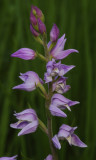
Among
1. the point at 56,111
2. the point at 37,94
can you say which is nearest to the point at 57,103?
the point at 56,111

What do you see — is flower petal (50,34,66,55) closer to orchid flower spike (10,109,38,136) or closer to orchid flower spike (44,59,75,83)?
orchid flower spike (44,59,75,83)

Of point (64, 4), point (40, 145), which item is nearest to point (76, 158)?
point (40, 145)

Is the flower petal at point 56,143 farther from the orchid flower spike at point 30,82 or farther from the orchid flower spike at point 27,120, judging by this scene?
the orchid flower spike at point 30,82

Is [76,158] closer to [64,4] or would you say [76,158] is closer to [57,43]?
[57,43]

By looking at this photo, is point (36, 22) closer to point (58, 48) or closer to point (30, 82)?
point (58, 48)

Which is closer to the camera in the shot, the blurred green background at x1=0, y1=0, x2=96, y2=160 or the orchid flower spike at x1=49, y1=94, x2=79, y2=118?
Result: the orchid flower spike at x1=49, y1=94, x2=79, y2=118

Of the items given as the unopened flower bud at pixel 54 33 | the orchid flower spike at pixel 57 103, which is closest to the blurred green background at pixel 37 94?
the orchid flower spike at pixel 57 103

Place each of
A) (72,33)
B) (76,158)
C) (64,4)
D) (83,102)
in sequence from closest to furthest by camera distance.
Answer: (76,158) → (83,102) → (72,33) → (64,4)

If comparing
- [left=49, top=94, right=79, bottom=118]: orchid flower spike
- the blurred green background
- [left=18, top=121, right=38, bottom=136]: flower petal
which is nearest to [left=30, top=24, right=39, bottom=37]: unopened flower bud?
[left=49, top=94, right=79, bottom=118]: orchid flower spike
